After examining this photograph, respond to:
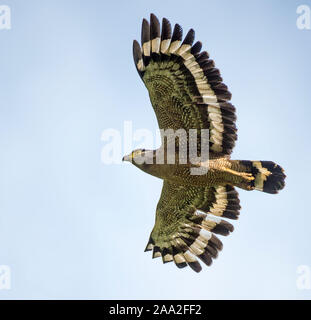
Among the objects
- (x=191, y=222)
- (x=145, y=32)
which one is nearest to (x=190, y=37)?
(x=145, y=32)

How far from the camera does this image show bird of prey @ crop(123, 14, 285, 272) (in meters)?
8.59

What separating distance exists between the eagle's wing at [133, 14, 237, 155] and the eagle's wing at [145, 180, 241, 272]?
1350 mm

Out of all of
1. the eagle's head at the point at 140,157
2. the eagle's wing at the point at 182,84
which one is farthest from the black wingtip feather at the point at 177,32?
the eagle's head at the point at 140,157

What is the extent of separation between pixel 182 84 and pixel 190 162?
1.48 m

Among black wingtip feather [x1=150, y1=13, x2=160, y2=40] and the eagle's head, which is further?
the eagle's head

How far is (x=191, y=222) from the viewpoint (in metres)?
10.4

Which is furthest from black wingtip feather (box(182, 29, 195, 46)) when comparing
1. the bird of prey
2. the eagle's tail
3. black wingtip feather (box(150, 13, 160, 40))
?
the eagle's tail

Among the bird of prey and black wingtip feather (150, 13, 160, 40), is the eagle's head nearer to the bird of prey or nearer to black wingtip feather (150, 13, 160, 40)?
the bird of prey

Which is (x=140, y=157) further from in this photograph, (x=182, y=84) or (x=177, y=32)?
(x=177, y=32)

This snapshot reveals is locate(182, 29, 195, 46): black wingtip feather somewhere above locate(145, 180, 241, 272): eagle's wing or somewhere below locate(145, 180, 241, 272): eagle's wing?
above

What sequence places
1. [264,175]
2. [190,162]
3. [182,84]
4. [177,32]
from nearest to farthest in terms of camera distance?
[177,32], [182,84], [190,162], [264,175]

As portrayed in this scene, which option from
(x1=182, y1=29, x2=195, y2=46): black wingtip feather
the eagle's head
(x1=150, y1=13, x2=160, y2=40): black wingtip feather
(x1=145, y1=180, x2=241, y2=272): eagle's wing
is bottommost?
(x1=145, y1=180, x2=241, y2=272): eagle's wing
